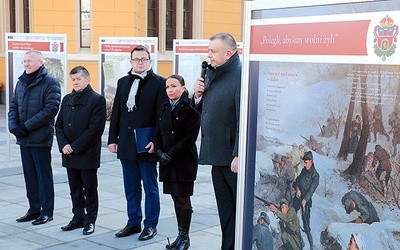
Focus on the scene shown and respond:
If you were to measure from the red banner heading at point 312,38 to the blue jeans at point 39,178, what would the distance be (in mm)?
4126

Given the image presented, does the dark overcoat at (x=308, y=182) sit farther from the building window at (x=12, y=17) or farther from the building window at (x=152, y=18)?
the building window at (x=12, y=17)

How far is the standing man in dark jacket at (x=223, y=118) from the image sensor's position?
4727 mm

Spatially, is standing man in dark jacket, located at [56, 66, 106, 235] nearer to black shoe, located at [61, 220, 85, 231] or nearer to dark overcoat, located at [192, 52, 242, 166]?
black shoe, located at [61, 220, 85, 231]

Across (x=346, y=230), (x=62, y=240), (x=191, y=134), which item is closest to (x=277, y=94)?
(x=346, y=230)

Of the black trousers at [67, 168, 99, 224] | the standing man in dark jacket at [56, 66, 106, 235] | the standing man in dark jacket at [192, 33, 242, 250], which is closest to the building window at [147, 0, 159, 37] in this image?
the standing man in dark jacket at [56, 66, 106, 235]

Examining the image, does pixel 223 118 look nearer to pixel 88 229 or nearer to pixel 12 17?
pixel 88 229

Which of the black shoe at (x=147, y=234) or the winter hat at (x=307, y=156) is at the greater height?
the winter hat at (x=307, y=156)

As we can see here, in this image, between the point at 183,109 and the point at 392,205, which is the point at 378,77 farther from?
the point at 183,109

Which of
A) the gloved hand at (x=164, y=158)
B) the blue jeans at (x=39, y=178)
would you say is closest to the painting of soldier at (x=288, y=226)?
the gloved hand at (x=164, y=158)

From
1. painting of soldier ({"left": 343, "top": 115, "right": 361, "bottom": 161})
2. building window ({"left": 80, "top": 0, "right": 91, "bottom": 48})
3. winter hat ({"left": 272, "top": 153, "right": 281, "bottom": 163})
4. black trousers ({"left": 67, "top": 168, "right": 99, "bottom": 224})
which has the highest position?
building window ({"left": 80, "top": 0, "right": 91, "bottom": 48})

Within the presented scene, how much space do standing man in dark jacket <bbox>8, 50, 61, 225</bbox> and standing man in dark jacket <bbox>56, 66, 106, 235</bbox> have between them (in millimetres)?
335

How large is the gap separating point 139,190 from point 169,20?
14165 mm

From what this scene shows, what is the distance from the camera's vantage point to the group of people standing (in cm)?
480

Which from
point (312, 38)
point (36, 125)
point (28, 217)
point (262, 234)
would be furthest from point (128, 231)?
point (312, 38)
